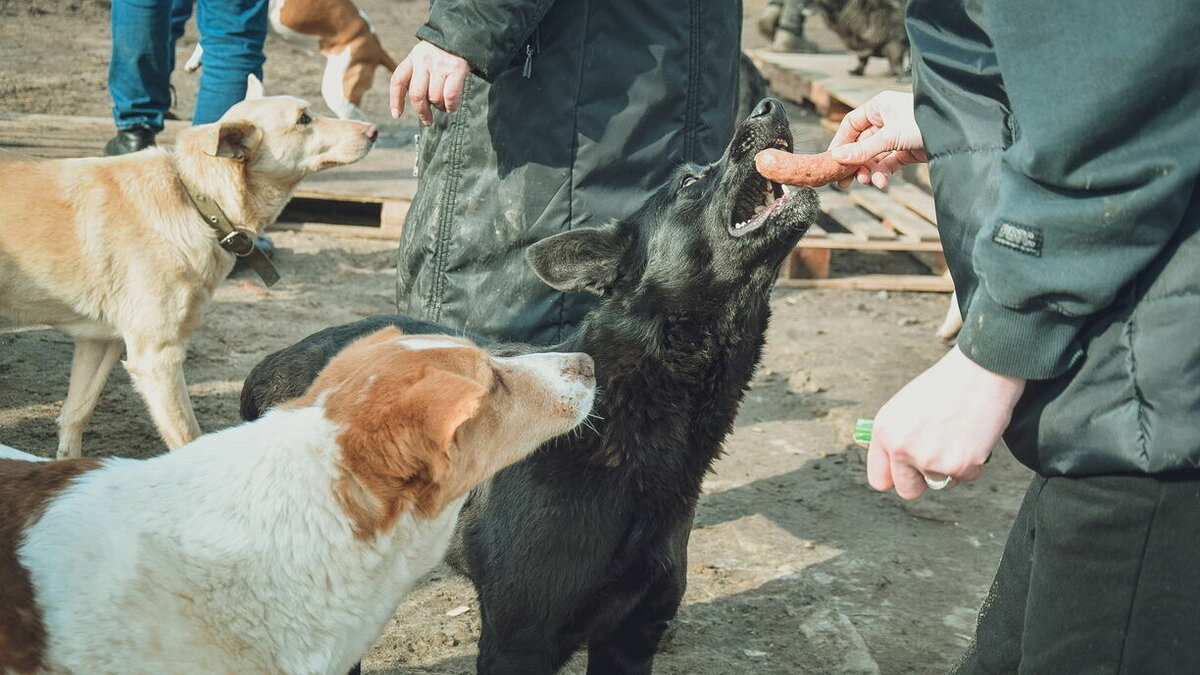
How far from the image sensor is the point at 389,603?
2.38 meters

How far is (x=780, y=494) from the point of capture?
4.48m

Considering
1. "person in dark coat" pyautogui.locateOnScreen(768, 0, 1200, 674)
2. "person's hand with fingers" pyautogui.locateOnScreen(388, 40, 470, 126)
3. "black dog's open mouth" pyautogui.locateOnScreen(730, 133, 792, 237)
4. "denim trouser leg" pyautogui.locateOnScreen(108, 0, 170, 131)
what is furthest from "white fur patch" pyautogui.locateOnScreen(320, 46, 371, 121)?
"person in dark coat" pyautogui.locateOnScreen(768, 0, 1200, 674)

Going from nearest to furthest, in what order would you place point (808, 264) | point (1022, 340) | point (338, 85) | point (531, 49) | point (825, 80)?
point (1022, 340) < point (531, 49) < point (808, 264) < point (338, 85) < point (825, 80)

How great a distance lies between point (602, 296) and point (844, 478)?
2.00 m

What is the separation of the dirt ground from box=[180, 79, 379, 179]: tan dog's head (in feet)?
3.19

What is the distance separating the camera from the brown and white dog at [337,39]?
830 centimetres

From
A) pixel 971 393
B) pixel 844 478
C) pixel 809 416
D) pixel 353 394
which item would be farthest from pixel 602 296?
pixel 809 416

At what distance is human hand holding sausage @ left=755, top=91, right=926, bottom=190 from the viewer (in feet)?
6.73

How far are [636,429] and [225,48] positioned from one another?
3.69m

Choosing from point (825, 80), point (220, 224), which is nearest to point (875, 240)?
point (825, 80)

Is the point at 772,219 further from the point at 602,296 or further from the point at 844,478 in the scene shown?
the point at 844,478

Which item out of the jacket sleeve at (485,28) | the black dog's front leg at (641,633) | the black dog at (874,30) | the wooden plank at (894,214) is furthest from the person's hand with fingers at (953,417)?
the black dog at (874,30)

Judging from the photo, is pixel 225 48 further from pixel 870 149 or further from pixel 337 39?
pixel 870 149

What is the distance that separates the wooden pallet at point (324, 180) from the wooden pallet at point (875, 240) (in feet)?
7.75
